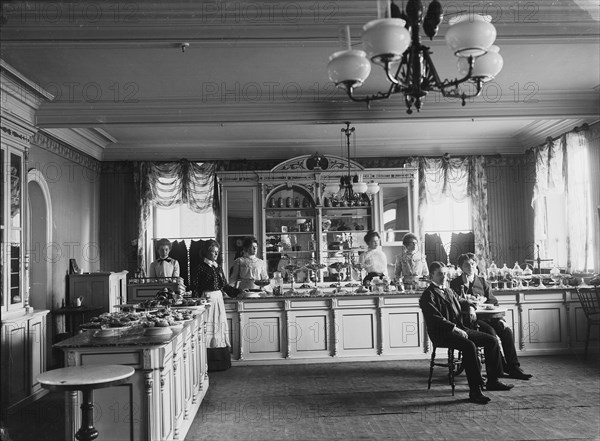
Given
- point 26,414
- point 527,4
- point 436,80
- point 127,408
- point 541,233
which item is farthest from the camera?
point 541,233

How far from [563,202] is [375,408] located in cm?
643

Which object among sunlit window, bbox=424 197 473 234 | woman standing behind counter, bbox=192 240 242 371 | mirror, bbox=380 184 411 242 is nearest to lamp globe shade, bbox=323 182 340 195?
mirror, bbox=380 184 411 242

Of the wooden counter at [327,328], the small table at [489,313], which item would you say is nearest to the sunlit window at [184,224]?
the wooden counter at [327,328]

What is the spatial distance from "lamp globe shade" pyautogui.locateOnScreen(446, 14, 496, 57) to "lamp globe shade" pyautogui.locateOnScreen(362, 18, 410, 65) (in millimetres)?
285

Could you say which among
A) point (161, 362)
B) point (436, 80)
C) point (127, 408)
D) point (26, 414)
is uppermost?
point (436, 80)

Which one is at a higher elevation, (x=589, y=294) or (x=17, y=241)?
(x=17, y=241)

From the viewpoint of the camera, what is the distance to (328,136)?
10523mm

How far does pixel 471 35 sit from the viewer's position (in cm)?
285

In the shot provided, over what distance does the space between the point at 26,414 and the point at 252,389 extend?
228cm

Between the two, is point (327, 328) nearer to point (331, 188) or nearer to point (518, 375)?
point (518, 375)

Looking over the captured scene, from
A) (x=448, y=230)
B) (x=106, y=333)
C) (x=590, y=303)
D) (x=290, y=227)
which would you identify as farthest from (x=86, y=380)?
(x=448, y=230)

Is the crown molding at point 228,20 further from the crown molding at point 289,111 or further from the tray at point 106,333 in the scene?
the tray at point 106,333

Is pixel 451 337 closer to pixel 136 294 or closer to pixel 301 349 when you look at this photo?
pixel 301 349

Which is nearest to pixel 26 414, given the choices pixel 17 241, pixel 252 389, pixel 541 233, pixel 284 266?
pixel 17 241
